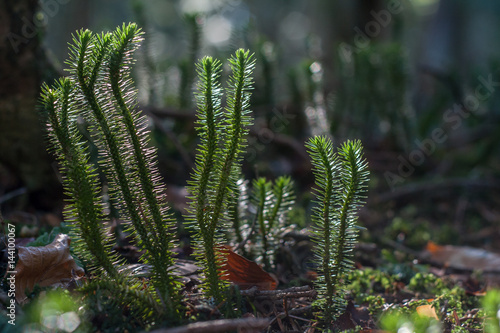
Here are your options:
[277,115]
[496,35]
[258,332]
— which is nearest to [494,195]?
[277,115]

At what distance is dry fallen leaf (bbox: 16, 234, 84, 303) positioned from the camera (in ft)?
5.46

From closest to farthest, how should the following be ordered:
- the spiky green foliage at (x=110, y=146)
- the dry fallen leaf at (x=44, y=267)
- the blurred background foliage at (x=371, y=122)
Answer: the spiky green foliage at (x=110, y=146)
the dry fallen leaf at (x=44, y=267)
the blurred background foliage at (x=371, y=122)

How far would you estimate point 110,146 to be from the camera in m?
1.54

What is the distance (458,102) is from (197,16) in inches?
119

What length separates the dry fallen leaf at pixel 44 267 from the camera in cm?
166

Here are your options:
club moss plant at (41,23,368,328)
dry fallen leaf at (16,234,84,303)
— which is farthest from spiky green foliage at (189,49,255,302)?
dry fallen leaf at (16,234,84,303)

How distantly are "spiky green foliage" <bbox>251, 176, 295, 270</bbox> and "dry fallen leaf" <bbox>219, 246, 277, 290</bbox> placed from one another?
18 cm

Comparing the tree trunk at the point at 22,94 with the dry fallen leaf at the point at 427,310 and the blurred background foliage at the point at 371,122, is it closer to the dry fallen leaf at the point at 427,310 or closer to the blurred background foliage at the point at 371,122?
the blurred background foliage at the point at 371,122

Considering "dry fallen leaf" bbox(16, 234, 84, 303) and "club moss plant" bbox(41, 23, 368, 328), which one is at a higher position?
"club moss plant" bbox(41, 23, 368, 328)

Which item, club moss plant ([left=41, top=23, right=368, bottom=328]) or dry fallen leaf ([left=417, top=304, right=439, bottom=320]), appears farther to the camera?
dry fallen leaf ([left=417, top=304, right=439, bottom=320])

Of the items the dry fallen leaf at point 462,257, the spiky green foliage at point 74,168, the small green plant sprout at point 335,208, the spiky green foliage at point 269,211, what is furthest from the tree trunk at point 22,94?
the dry fallen leaf at point 462,257

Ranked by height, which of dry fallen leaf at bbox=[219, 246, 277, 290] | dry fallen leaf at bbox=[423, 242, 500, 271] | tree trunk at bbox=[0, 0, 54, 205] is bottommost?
dry fallen leaf at bbox=[219, 246, 277, 290]

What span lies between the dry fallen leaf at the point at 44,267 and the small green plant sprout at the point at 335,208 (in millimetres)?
1019

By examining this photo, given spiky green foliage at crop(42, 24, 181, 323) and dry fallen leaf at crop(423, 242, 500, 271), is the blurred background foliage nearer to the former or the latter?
dry fallen leaf at crop(423, 242, 500, 271)
